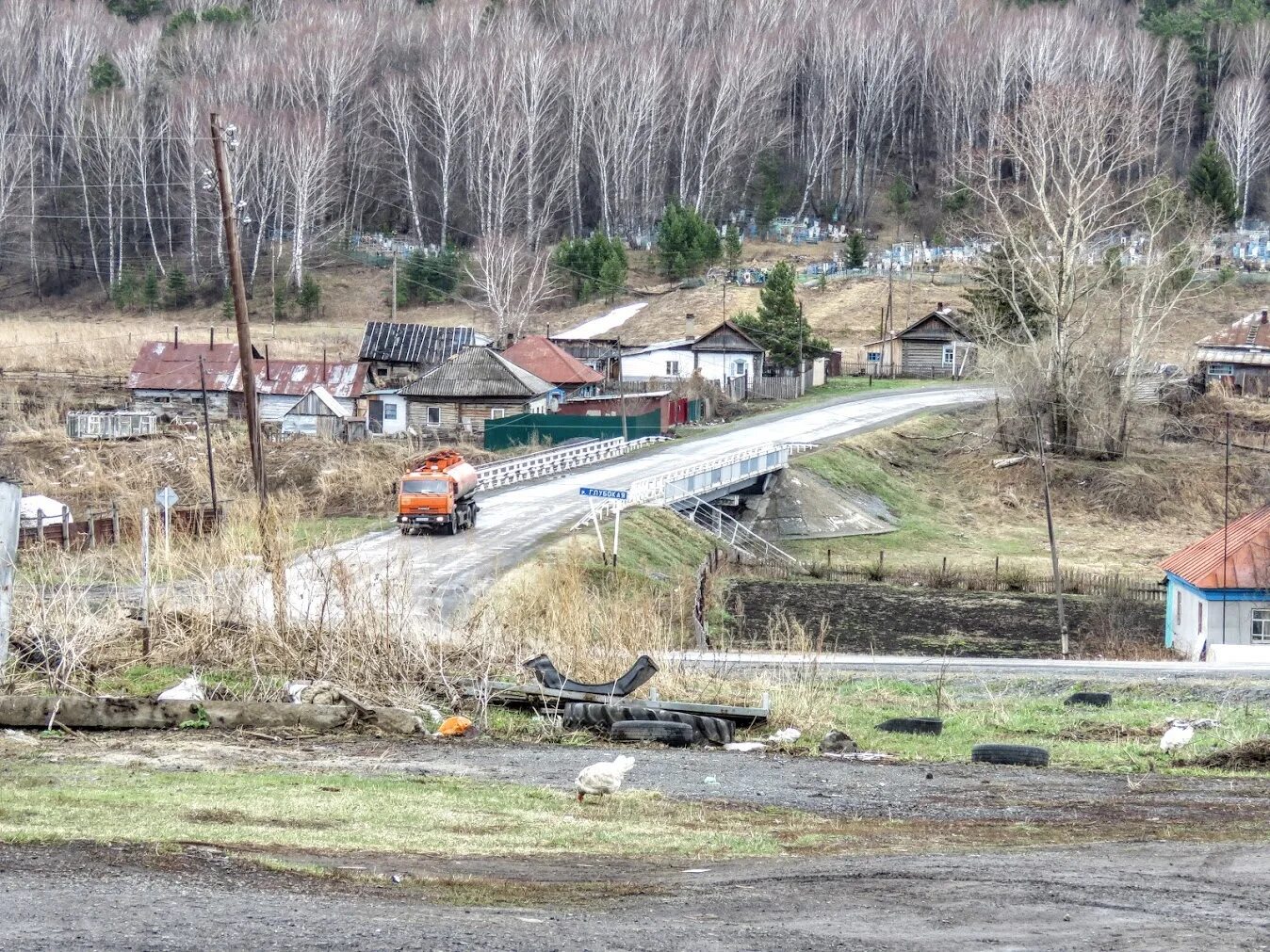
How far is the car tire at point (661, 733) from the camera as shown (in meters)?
18.1

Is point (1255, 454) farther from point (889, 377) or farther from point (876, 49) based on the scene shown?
point (876, 49)

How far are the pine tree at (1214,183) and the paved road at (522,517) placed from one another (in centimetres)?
3006

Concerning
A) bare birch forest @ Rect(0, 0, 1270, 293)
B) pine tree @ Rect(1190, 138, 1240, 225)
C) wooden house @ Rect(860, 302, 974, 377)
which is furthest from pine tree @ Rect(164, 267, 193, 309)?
pine tree @ Rect(1190, 138, 1240, 225)

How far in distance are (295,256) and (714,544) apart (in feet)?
189

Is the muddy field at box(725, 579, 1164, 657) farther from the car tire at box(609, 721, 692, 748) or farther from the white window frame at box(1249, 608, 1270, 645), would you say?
the car tire at box(609, 721, 692, 748)

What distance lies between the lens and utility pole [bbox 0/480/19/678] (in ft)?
59.3

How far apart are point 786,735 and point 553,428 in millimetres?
41867

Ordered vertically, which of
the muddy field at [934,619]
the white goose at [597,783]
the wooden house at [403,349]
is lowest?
the muddy field at [934,619]

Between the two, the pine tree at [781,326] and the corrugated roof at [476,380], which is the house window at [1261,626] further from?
the pine tree at [781,326]

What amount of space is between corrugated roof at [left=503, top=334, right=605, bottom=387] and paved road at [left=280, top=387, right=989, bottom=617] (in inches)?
272

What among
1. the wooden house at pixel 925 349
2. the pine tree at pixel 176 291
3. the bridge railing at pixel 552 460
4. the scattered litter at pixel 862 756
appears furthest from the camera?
the pine tree at pixel 176 291

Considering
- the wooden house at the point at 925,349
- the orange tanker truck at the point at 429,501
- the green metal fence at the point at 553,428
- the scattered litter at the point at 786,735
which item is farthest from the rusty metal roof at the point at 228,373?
the scattered litter at the point at 786,735

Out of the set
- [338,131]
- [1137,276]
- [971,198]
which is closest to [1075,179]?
[1137,276]

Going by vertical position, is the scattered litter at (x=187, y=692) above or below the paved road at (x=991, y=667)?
above
